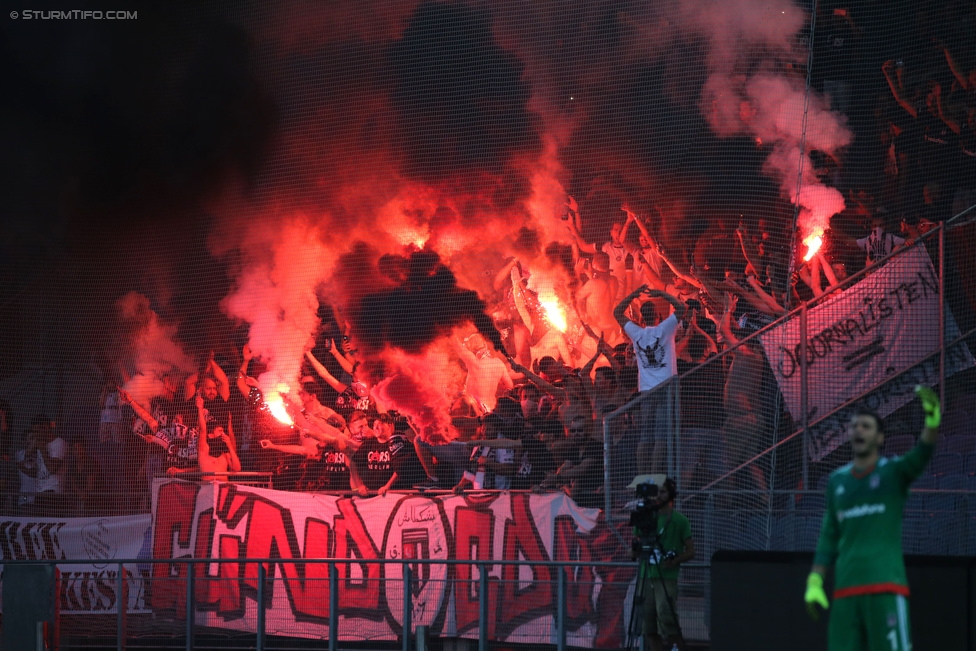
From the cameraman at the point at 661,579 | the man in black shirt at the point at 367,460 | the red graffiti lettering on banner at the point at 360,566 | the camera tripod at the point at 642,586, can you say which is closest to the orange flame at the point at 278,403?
the man in black shirt at the point at 367,460

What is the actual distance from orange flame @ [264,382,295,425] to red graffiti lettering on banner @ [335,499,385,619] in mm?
2523

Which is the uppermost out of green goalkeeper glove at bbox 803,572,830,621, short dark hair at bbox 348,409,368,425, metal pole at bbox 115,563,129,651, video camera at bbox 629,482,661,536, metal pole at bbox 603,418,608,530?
short dark hair at bbox 348,409,368,425

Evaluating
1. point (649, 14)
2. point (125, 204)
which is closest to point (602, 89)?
point (649, 14)

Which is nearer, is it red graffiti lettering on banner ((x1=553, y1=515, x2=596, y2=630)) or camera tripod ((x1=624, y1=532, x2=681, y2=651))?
camera tripod ((x1=624, y1=532, x2=681, y2=651))

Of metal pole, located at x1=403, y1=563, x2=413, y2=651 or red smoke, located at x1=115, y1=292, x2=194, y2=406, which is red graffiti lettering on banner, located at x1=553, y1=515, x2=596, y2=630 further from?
red smoke, located at x1=115, y1=292, x2=194, y2=406

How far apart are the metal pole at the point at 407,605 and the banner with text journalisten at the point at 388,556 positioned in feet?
0.64

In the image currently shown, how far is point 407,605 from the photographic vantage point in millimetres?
9641

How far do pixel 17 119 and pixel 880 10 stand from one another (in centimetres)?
1204

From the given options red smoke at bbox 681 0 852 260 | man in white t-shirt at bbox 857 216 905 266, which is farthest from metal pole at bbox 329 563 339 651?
red smoke at bbox 681 0 852 260

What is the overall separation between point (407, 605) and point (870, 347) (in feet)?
14.9

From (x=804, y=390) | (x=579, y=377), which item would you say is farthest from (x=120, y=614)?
(x=804, y=390)

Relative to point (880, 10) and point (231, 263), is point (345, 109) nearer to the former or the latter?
point (231, 263)

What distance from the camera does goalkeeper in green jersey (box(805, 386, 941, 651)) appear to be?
4.96 metres

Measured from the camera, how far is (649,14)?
49.2 feet
